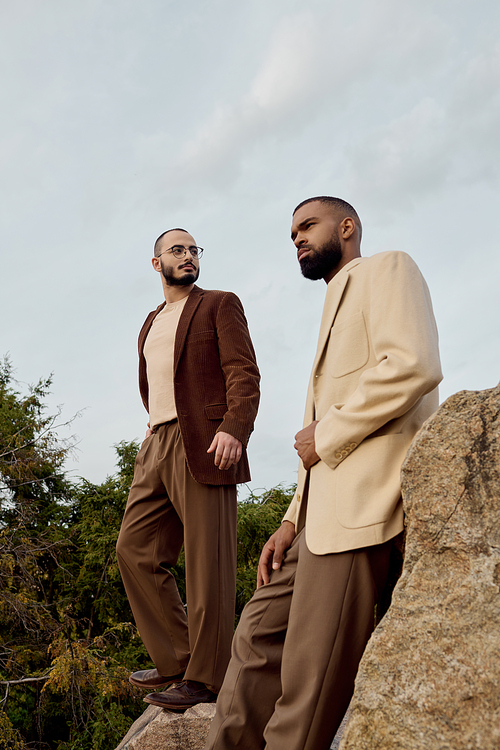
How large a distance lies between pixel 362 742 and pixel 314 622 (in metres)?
0.38

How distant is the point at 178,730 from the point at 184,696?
0.88 ft

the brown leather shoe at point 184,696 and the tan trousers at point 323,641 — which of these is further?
the brown leather shoe at point 184,696

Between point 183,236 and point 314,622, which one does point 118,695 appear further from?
point 314,622

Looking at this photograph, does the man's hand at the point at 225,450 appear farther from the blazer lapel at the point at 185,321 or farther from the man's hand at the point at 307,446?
the man's hand at the point at 307,446

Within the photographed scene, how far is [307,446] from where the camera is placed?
217 centimetres

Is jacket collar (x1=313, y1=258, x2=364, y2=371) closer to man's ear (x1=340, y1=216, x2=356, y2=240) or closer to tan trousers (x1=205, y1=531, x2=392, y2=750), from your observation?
man's ear (x1=340, y1=216, x2=356, y2=240)

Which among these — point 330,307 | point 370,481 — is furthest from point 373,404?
point 330,307

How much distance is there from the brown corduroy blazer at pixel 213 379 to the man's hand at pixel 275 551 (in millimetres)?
1146

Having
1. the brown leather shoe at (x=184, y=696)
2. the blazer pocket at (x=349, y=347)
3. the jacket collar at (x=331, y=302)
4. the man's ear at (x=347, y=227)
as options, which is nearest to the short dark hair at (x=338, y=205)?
the man's ear at (x=347, y=227)

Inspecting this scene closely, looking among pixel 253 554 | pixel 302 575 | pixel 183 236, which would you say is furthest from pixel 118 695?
pixel 302 575

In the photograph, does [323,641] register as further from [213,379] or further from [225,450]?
[213,379]

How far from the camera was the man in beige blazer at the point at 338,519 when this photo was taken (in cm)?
192

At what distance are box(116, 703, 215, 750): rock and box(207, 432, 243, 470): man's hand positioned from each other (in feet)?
4.14

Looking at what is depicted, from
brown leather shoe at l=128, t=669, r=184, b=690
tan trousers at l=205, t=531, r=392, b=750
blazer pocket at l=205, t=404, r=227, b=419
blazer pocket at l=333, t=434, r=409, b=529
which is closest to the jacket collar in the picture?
blazer pocket at l=333, t=434, r=409, b=529
